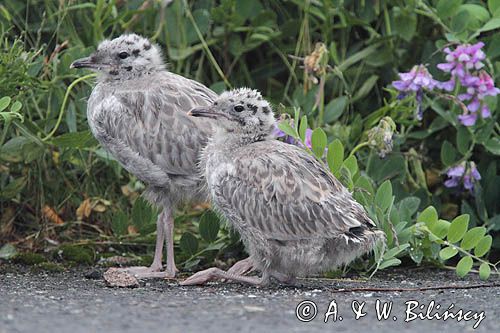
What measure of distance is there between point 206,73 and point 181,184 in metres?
2.42

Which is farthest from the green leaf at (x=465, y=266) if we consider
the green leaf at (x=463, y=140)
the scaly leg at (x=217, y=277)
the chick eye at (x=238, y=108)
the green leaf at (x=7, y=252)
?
the green leaf at (x=7, y=252)

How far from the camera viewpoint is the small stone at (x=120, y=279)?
634 centimetres

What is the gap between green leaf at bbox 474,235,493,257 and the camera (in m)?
6.55

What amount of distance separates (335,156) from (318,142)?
0.48 feet

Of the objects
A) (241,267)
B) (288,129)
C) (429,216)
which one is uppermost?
(288,129)

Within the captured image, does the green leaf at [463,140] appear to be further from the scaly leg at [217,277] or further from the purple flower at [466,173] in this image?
the scaly leg at [217,277]

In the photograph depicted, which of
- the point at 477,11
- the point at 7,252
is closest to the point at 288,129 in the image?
the point at 477,11

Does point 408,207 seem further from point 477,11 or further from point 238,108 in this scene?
point 477,11

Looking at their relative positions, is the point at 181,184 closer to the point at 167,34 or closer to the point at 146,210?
the point at 146,210

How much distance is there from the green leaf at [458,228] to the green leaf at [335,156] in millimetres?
826

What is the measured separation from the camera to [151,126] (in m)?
7.05

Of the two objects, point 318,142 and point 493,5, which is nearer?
point 318,142

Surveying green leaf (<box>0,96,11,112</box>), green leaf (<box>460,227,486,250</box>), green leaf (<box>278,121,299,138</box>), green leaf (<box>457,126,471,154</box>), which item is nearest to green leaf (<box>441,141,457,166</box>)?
green leaf (<box>457,126,471,154</box>)

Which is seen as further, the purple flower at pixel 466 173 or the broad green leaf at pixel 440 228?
the purple flower at pixel 466 173
